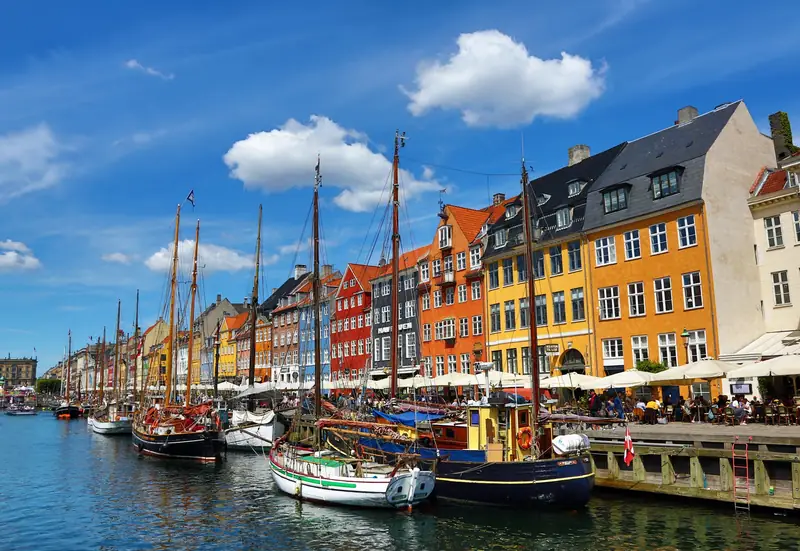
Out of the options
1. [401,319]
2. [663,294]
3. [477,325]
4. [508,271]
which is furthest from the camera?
[401,319]

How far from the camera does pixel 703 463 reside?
23938 millimetres

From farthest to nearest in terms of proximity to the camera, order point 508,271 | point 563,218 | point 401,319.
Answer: point 401,319 < point 508,271 < point 563,218

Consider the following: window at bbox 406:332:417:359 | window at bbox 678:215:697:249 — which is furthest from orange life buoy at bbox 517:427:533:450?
window at bbox 406:332:417:359

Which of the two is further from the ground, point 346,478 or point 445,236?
point 445,236

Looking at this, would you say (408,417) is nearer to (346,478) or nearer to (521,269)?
(346,478)

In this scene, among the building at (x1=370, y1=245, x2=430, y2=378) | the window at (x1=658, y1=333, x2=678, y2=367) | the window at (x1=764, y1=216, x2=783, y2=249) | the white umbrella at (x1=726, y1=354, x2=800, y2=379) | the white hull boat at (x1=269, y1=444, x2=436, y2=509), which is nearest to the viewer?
the white hull boat at (x1=269, y1=444, x2=436, y2=509)

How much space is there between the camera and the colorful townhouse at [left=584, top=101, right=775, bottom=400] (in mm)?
39938

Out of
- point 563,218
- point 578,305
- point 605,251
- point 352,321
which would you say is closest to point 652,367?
point 578,305

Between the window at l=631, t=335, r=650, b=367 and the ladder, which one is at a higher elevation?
the window at l=631, t=335, r=650, b=367

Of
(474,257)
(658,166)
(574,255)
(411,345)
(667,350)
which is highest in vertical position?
(658,166)

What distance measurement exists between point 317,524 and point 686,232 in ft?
96.0

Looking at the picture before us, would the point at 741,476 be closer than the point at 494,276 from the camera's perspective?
Yes

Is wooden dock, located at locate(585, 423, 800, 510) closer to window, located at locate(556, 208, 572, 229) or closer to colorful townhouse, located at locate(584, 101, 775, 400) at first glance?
colorful townhouse, located at locate(584, 101, 775, 400)

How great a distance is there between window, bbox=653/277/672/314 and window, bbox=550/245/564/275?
7.96m
